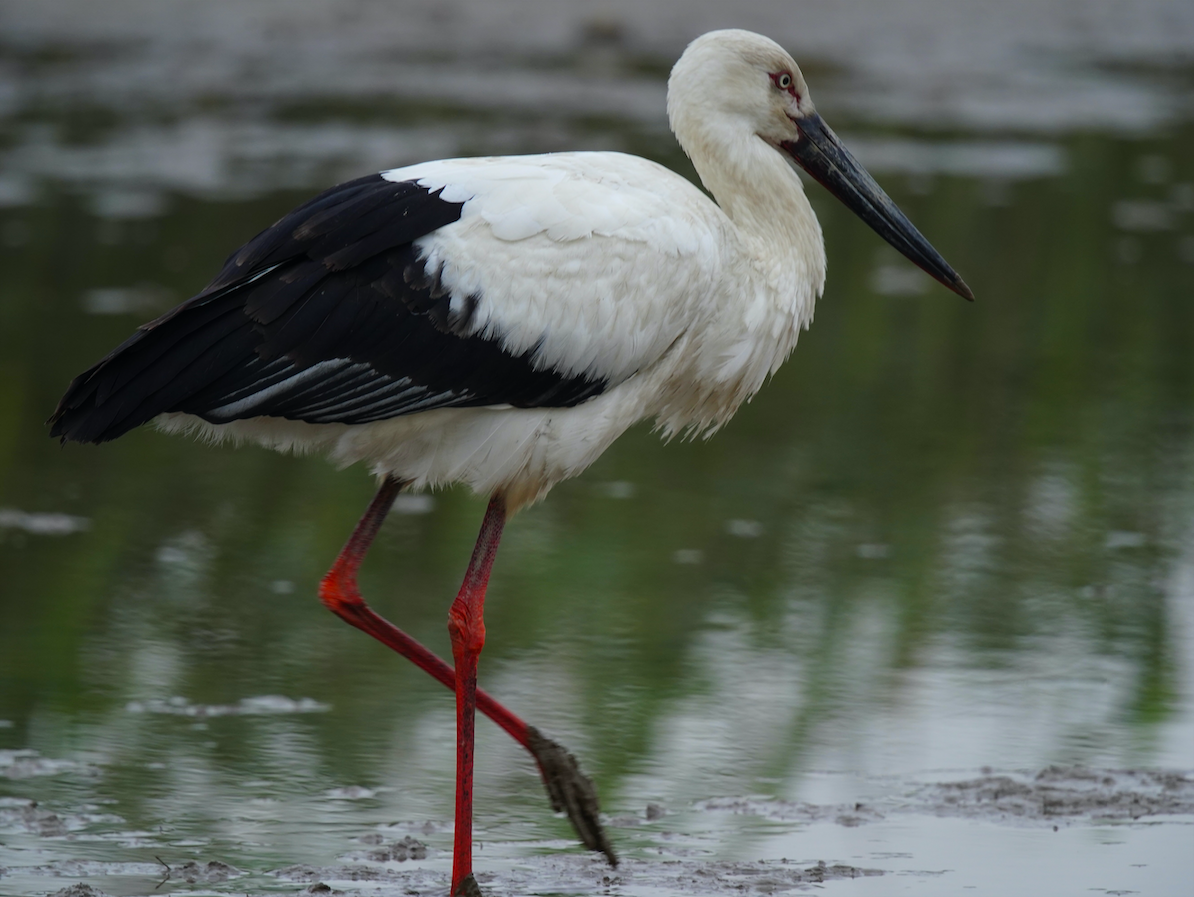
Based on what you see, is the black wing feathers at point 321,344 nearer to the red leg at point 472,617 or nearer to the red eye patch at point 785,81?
the red leg at point 472,617

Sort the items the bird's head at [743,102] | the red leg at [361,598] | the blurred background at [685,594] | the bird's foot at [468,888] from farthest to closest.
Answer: the bird's head at [743,102], the red leg at [361,598], the blurred background at [685,594], the bird's foot at [468,888]

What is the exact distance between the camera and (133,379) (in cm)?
429

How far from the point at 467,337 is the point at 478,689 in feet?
3.07

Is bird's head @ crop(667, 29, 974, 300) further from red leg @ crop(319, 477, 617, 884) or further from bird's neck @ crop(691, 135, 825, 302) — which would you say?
red leg @ crop(319, 477, 617, 884)

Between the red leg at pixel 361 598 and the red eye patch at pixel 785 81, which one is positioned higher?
the red eye patch at pixel 785 81

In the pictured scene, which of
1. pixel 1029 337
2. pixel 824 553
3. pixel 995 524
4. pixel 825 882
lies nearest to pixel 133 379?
pixel 825 882

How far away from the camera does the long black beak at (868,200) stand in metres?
5.23

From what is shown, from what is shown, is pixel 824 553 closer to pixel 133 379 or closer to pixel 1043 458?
pixel 1043 458

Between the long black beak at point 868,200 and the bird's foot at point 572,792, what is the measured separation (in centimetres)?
174

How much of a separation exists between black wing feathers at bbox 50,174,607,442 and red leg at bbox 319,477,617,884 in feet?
1.31

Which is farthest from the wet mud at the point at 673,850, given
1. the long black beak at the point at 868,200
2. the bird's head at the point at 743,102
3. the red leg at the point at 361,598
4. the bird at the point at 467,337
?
the long black beak at the point at 868,200

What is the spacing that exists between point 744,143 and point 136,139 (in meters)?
9.36

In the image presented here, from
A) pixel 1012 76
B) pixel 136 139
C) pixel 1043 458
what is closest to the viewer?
pixel 1043 458

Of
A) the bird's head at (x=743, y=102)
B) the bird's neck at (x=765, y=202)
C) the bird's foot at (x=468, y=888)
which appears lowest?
the bird's foot at (x=468, y=888)
